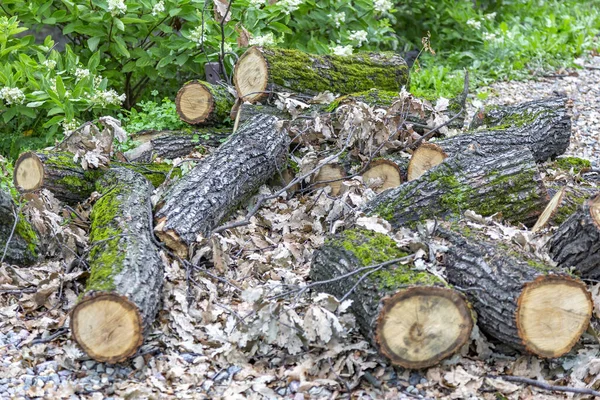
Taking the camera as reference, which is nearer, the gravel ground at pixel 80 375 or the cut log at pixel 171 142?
the gravel ground at pixel 80 375

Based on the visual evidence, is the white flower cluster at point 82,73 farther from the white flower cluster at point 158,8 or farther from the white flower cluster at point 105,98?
the white flower cluster at point 158,8

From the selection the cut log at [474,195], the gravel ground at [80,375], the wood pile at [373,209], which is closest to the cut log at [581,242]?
the wood pile at [373,209]

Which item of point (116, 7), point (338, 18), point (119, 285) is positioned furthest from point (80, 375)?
point (338, 18)

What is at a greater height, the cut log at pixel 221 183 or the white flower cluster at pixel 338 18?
the white flower cluster at pixel 338 18

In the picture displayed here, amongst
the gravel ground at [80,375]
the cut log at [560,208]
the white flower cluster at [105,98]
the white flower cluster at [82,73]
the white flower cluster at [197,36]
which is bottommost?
the white flower cluster at [105,98]

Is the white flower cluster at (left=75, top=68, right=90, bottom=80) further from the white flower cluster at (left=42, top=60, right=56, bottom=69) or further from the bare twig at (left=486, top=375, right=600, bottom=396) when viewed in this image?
the bare twig at (left=486, top=375, right=600, bottom=396)

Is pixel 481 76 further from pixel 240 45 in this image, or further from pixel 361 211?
pixel 361 211

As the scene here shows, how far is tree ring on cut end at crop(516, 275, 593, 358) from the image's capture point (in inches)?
137

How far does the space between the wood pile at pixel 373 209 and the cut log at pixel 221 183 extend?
1 centimetres

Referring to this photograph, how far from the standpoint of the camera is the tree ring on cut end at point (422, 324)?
136 inches

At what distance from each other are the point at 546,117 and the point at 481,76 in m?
2.81

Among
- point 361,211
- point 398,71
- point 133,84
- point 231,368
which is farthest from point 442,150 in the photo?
point 133,84

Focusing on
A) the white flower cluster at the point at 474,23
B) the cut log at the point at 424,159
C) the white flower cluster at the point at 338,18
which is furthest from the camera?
the white flower cluster at the point at 474,23

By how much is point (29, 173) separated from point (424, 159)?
279cm
